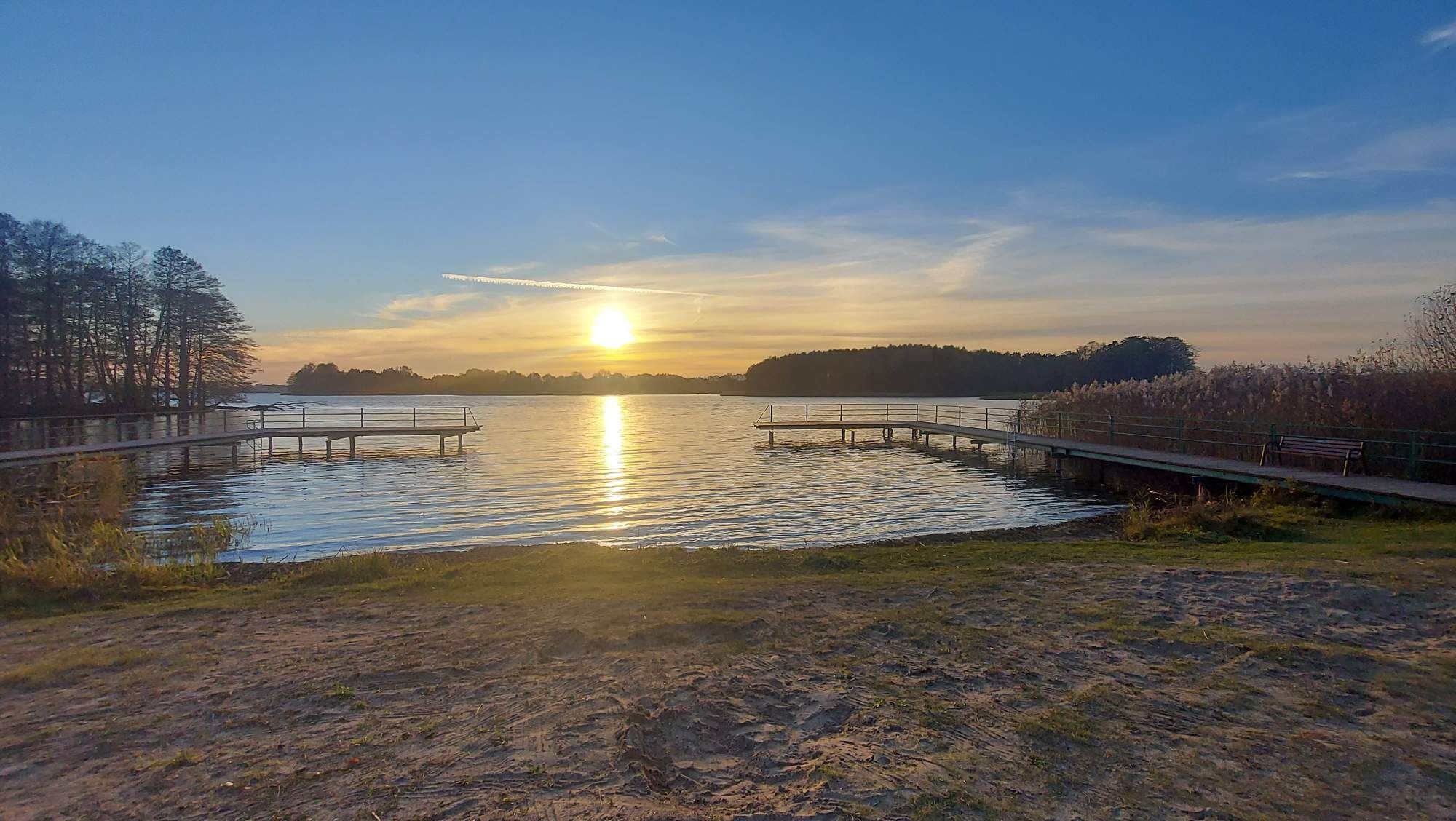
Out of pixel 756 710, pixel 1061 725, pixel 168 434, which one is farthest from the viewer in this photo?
pixel 168 434

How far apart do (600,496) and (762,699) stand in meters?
14.5

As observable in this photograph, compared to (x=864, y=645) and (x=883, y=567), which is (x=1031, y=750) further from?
(x=883, y=567)

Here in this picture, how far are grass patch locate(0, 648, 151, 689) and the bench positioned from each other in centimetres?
1693

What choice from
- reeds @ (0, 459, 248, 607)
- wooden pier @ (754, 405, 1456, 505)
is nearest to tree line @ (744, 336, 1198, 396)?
wooden pier @ (754, 405, 1456, 505)

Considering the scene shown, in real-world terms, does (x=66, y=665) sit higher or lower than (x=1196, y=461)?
lower

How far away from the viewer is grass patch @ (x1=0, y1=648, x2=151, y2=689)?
15.3 ft

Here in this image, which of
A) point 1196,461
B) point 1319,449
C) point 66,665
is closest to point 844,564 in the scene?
point 66,665

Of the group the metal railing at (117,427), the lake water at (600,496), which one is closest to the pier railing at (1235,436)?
the lake water at (600,496)

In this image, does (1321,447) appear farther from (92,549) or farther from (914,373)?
(914,373)

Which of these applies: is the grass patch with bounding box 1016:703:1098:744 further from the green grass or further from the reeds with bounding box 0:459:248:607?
the reeds with bounding box 0:459:248:607

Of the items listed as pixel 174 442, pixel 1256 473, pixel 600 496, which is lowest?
pixel 600 496

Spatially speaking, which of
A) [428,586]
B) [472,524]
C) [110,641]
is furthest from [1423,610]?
[472,524]

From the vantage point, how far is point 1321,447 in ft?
47.2

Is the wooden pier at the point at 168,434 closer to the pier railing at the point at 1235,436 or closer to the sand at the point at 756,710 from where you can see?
the sand at the point at 756,710
